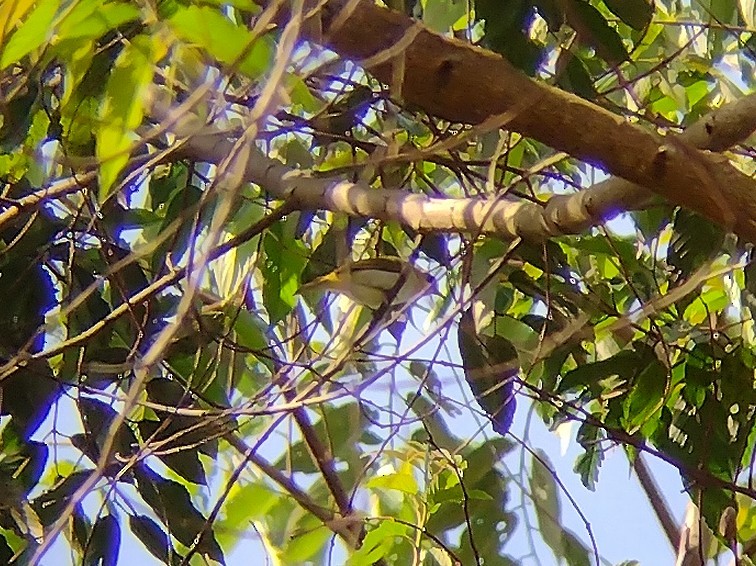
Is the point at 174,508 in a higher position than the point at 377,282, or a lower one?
lower

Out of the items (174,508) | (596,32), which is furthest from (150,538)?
(596,32)

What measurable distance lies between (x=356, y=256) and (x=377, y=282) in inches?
7.5

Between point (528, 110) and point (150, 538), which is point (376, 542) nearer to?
point (150, 538)

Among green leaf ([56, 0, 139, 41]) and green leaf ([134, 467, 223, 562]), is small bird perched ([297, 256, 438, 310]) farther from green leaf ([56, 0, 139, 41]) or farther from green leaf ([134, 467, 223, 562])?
green leaf ([56, 0, 139, 41])

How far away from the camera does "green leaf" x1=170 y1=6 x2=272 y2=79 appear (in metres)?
0.38

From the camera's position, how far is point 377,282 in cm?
75

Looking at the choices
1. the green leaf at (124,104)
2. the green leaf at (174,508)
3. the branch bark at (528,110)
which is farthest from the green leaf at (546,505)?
the green leaf at (124,104)

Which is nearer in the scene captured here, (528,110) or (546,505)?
(528,110)

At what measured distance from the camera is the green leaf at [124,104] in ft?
1.31

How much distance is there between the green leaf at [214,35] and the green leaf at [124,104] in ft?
0.05

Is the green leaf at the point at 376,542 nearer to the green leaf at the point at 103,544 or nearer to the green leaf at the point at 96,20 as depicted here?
the green leaf at the point at 103,544

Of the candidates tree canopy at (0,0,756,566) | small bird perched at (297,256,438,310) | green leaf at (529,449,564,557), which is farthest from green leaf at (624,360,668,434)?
green leaf at (529,449,564,557)

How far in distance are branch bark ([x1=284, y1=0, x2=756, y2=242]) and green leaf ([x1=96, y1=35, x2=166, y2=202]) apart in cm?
10

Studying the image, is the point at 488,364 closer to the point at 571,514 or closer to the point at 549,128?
the point at 549,128
